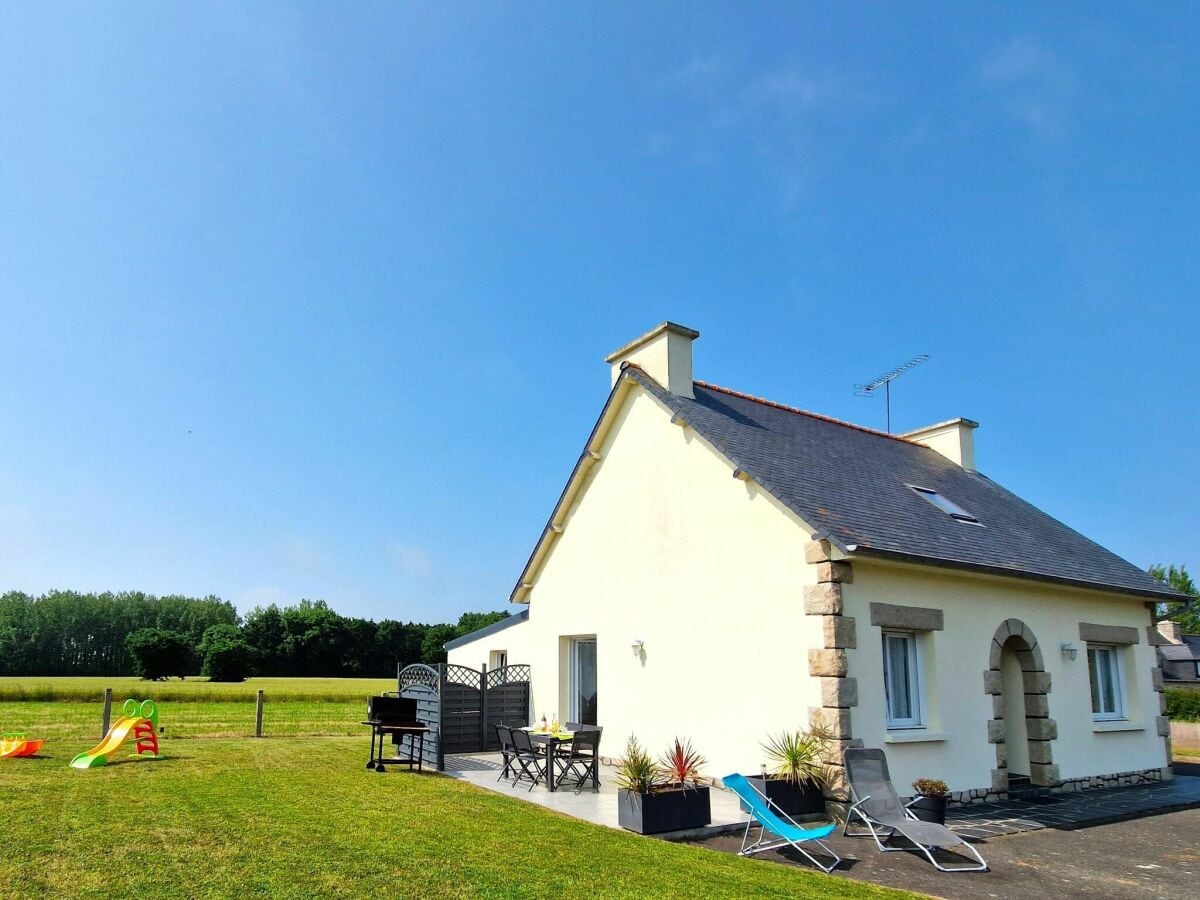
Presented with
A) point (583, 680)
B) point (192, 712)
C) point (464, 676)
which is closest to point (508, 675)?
point (464, 676)

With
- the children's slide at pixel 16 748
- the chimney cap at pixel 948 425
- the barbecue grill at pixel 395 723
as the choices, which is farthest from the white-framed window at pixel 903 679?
the children's slide at pixel 16 748

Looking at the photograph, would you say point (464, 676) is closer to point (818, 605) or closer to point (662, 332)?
point (662, 332)

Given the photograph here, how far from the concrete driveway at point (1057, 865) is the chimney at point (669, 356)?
7556 millimetres

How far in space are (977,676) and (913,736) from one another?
69.4 inches

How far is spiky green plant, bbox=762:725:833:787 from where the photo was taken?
977 cm

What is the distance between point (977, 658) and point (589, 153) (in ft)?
31.7

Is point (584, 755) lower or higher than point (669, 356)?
lower

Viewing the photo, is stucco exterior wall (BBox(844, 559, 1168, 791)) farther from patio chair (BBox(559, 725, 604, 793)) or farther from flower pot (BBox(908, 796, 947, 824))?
patio chair (BBox(559, 725, 604, 793))

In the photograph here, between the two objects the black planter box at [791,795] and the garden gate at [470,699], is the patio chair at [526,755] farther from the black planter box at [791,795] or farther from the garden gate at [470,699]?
the black planter box at [791,795]

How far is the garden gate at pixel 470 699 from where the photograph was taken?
49.6ft

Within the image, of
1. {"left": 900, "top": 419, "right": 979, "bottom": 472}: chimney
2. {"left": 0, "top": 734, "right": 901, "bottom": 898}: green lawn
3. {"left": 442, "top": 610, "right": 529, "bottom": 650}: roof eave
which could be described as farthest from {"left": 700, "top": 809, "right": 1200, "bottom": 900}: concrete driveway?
{"left": 442, "top": 610, "right": 529, "bottom": 650}: roof eave

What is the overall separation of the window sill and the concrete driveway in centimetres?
162

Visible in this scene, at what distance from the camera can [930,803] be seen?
9.06 metres

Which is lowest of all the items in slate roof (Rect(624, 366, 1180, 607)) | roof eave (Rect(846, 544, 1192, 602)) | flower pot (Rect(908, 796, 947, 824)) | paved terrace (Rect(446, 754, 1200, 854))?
paved terrace (Rect(446, 754, 1200, 854))
